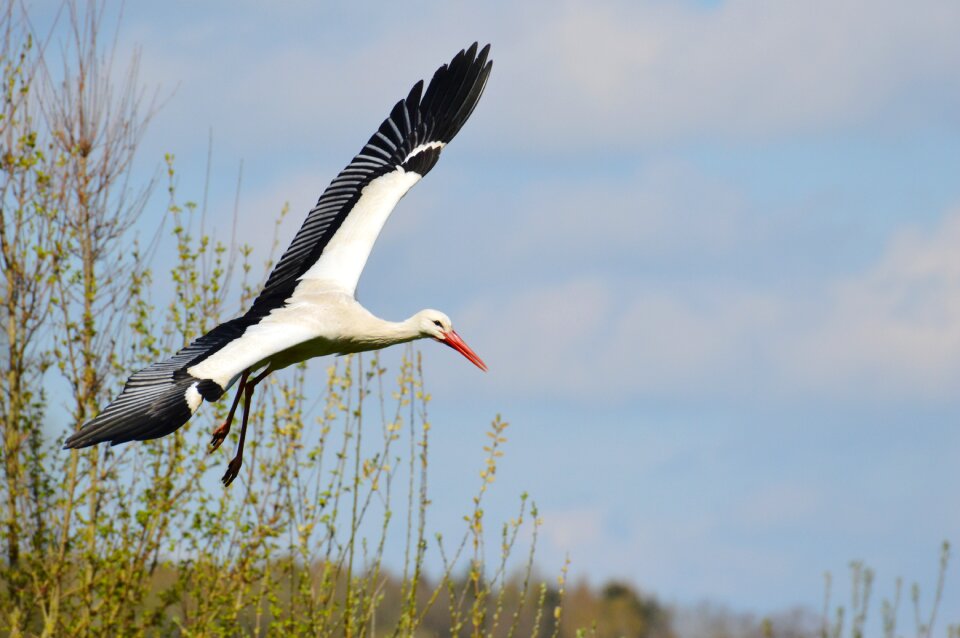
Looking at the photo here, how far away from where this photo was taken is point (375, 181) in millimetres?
10055

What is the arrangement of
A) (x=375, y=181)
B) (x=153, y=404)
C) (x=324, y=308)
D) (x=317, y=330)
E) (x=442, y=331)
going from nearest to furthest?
(x=153, y=404)
(x=317, y=330)
(x=324, y=308)
(x=442, y=331)
(x=375, y=181)

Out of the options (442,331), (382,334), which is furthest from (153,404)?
(442,331)

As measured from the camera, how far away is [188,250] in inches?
377

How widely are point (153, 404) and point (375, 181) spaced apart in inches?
132

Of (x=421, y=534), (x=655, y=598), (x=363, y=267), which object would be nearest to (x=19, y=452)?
(x=363, y=267)

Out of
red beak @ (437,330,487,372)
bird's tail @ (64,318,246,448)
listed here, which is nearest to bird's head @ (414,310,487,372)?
red beak @ (437,330,487,372)

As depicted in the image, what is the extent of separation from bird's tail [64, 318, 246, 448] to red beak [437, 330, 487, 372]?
1.99 m

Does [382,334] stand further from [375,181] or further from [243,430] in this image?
[375,181]

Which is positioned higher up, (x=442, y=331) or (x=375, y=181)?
(x=375, y=181)

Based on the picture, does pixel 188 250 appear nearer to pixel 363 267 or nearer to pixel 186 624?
pixel 363 267

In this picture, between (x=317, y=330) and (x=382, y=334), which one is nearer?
(x=317, y=330)

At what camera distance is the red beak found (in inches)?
Result: 367

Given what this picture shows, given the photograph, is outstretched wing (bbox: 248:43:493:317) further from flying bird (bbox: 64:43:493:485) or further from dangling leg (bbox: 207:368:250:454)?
dangling leg (bbox: 207:368:250:454)

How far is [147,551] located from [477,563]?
262 centimetres
